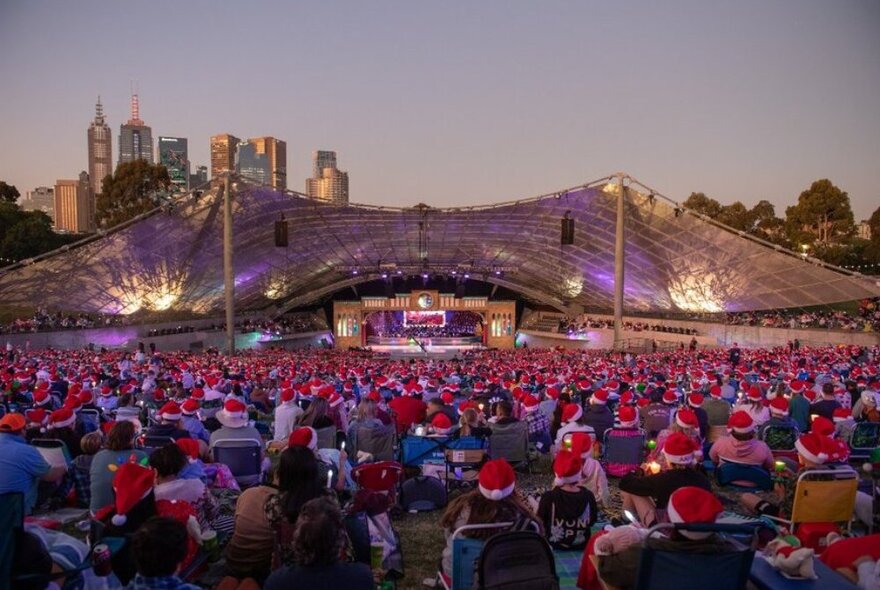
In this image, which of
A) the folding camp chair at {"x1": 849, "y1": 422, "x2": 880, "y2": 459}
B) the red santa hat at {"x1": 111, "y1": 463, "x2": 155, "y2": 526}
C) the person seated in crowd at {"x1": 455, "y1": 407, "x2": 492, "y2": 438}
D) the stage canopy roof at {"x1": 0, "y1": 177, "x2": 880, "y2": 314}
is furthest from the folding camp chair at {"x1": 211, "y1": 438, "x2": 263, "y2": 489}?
the stage canopy roof at {"x1": 0, "y1": 177, "x2": 880, "y2": 314}

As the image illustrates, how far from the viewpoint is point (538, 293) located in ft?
193

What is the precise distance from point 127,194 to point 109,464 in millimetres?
60399

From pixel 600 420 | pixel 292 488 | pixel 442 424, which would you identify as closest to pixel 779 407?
pixel 600 420

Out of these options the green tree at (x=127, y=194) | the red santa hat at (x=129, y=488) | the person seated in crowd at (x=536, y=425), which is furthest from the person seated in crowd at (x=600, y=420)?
the green tree at (x=127, y=194)

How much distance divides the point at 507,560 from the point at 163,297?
40.1 metres

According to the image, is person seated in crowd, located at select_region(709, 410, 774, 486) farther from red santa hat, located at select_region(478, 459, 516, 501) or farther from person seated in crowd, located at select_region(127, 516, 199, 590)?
person seated in crowd, located at select_region(127, 516, 199, 590)

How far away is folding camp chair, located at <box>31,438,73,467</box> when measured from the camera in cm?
703

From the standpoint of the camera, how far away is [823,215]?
61.8 metres

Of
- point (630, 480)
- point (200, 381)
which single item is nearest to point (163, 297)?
point (200, 381)

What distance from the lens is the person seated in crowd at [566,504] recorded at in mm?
5449

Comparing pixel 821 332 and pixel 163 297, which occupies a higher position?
pixel 163 297

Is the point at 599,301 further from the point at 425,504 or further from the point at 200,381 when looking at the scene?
the point at 425,504

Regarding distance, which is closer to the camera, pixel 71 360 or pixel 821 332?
pixel 71 360

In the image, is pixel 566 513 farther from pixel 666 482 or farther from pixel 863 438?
pixel 863 438
